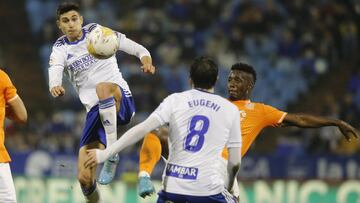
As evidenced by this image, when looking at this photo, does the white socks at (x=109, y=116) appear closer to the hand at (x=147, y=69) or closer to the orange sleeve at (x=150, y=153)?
the orange sleeve at (x=150, y=153)

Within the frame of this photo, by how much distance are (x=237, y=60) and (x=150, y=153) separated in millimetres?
10026

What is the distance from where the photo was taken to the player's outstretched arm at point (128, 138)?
20.4 ft

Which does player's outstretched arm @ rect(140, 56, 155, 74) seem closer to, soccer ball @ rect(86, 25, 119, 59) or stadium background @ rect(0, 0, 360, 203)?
soccer ball @ rect(86, 25, 119, 59)

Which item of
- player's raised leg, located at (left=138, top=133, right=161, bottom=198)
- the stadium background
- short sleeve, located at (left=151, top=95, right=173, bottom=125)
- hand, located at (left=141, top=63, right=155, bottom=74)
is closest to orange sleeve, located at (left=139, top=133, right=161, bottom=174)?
player's raised leg, located at (left=138, top=133, right=161, bottom=198)

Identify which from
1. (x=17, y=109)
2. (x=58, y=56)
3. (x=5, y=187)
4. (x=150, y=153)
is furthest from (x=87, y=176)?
(x=5, y=187)

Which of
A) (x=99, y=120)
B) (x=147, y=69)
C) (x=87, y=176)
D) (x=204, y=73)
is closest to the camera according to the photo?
(x=204, y=73)

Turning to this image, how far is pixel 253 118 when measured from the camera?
8.10 metres

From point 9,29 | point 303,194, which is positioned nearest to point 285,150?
point 303,194

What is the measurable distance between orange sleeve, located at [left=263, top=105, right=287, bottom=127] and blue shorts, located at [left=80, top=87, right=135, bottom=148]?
119cm

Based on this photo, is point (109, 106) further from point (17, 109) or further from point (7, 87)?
point (7, 87)

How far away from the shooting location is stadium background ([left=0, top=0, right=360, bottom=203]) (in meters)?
15.1

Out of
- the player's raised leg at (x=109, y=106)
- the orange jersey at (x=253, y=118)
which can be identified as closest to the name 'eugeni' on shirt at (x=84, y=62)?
the player's raised leg at (x=109, y=106)

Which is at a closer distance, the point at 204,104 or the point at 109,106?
the point at 204,104

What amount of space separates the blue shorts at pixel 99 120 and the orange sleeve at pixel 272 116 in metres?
1.19
